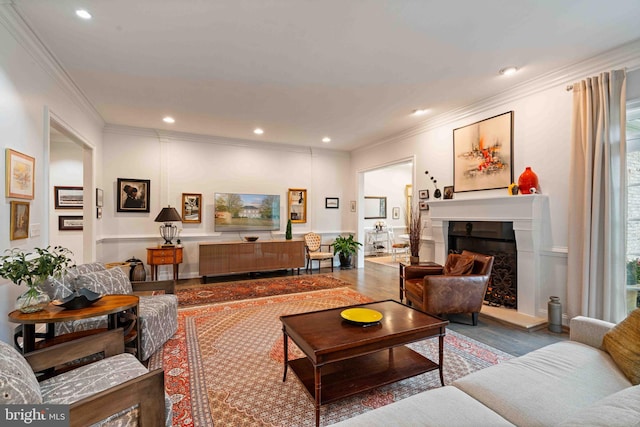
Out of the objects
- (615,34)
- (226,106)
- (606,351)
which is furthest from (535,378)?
(226,106)

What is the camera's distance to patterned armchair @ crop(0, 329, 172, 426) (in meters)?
1.07

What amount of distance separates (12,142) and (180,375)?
7.63 ft

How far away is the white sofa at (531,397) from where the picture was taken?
1036 millimetres

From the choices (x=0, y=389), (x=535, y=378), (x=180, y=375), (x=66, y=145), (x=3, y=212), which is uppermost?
(x=66, y=145)

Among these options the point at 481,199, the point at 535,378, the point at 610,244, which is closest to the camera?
the point at 535,378

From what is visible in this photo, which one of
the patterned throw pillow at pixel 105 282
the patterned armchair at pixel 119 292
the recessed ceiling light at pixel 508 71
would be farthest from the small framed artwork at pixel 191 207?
the recessed ceiling light at pixel 508 71

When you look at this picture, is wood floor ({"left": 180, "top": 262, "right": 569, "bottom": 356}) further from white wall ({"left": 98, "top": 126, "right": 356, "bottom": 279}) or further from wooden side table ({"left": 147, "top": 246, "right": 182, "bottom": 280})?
white wall ({"left": 98, "top": 126, "right": 356, "bottom": 279})

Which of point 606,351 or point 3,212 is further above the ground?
point 3,212

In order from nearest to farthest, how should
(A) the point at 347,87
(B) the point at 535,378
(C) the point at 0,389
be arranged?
1. (C) the point at 0,389
2. (B) the point at 535,378
3. (A) the point at 347,87

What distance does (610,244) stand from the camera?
111 inches

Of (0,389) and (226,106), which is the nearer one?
(0,389)

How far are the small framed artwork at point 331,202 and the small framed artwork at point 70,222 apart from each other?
16.6ft

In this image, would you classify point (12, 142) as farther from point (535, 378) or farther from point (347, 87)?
point (535, 378)

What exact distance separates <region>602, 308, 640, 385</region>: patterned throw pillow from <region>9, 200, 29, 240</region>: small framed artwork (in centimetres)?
419
